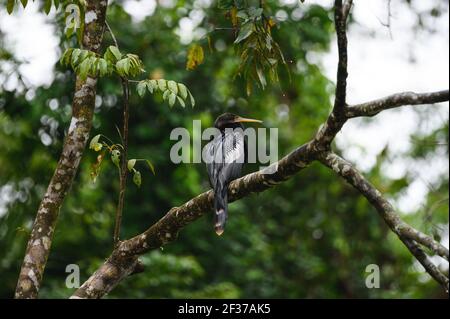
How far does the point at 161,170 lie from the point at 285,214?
3.14m

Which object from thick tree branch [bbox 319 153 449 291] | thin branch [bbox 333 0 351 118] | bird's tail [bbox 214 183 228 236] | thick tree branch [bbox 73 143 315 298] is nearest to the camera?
thick tree branch [bbox 319 153 449 291]

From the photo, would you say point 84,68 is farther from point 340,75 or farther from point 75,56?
point 340,75

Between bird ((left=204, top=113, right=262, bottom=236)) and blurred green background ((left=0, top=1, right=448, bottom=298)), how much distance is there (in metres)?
0.89

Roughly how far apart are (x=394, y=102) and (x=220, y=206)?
140 centimetres

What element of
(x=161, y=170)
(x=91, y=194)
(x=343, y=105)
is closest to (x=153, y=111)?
(x=161, y=170)

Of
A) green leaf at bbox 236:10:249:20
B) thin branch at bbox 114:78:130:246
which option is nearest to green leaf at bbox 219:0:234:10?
green leaf at bbox 236:10:249:20

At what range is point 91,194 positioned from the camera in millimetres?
9742

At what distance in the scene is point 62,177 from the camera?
4270 mm

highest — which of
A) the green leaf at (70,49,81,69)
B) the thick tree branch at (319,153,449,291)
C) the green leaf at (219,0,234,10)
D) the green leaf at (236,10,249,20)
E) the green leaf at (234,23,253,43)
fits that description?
the green leaf at (219,0,234,10)

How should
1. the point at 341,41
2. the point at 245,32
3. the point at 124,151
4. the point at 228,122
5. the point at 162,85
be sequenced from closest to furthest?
the point at 341,41 < the point at 162,85 < the point at 245,32 < the point at 124,151 < the point at 228,122

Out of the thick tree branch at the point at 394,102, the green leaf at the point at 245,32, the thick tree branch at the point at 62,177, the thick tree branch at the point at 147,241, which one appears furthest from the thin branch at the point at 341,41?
the thick tree branch at the point at 62,177

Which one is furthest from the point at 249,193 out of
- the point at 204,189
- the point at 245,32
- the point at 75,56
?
the point at 204,189

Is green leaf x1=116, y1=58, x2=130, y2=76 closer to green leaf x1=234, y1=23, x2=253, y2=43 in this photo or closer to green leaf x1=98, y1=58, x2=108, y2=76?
green leaf x1=98, y1=58, x2=108, y2=76

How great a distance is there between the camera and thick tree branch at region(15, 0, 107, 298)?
4.07 m
